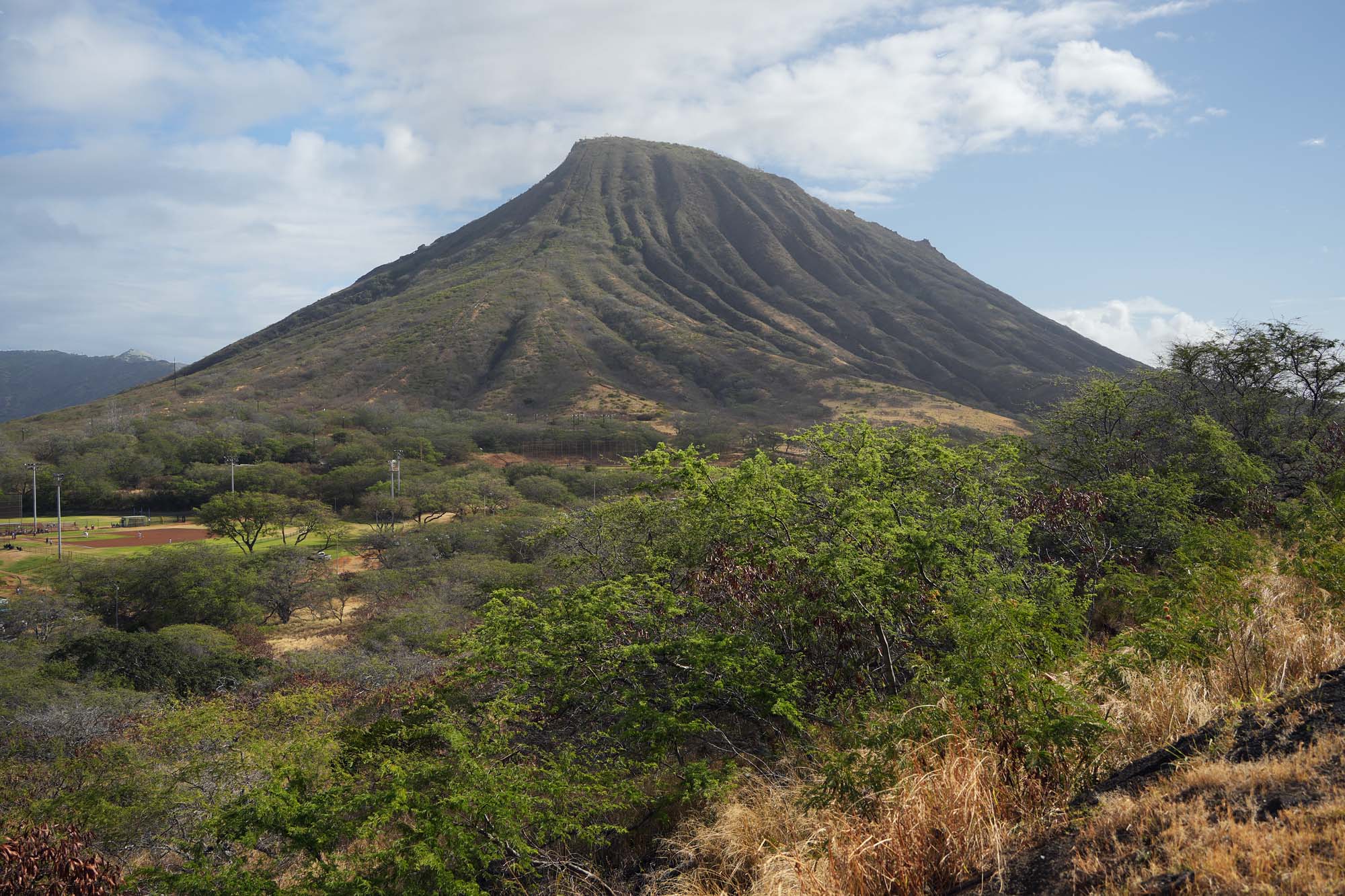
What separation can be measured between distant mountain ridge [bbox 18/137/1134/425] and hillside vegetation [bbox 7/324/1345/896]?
204ft

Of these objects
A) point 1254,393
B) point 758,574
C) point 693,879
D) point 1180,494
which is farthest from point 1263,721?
point 1254,393

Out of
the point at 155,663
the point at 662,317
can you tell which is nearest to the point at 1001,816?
the point at 155,663

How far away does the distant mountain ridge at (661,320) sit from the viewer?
273 feet

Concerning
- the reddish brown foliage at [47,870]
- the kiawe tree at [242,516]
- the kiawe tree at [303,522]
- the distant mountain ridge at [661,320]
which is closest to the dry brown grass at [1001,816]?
the reddish brown foliage at [47,870]

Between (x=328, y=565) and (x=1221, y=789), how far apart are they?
34467 millimetres

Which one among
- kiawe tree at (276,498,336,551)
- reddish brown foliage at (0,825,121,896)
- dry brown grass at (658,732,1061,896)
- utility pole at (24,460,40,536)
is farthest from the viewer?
utility pole at (24,460,40,536)

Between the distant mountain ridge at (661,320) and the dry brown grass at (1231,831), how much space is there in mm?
69560

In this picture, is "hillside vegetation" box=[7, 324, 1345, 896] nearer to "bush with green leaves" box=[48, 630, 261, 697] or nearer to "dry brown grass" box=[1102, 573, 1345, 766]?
"dry brown grass" box=[1102, 573, 1345, 766]

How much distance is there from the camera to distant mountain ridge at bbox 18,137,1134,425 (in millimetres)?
83312

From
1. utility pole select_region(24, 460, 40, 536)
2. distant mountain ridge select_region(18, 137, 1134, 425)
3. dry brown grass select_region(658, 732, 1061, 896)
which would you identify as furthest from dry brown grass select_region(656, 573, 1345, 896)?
distant mountain ridge select_region(18, 137, 1134, 425)

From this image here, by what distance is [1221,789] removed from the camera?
9.19ft

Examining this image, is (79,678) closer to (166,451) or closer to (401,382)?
(166,451)

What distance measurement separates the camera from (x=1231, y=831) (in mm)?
2521

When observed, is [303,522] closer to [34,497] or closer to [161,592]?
[161,592]
